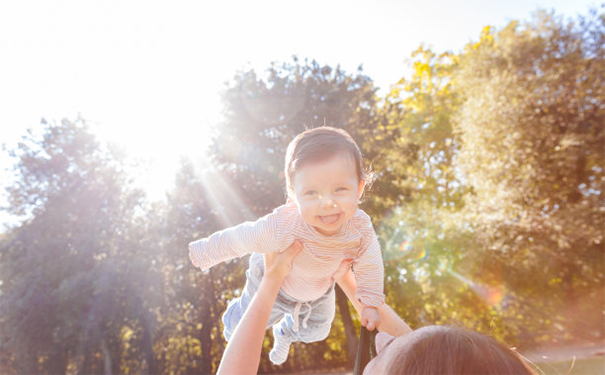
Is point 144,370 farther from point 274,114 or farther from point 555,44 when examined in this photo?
point 555,44

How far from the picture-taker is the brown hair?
101cm

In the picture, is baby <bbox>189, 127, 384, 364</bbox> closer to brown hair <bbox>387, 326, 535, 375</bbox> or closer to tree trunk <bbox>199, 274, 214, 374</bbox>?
brown hair <bbox>387, 326, 535, 375</bbox>

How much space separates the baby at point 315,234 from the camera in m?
2.29

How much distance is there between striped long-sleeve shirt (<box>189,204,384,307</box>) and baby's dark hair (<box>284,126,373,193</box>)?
0.27m

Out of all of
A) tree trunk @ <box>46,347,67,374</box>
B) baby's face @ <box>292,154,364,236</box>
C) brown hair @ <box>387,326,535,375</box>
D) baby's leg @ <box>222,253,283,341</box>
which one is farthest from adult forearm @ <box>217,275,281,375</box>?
tree trunk @ <box>46,347,67,374</box>

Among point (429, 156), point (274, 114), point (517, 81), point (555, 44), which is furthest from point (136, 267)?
point (555, 44)

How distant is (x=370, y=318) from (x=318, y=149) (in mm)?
940

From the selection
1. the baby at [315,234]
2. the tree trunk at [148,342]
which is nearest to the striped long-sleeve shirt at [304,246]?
the baby at [315,234]

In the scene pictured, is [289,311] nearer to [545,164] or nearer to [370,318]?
[370,318]

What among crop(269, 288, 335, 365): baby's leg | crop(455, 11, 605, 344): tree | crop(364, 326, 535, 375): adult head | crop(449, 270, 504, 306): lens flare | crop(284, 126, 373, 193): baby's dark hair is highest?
crop(284, 126, 373, 193): baby's dark hair

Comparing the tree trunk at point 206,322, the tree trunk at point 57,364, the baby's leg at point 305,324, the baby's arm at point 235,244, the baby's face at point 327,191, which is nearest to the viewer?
the baby's face at point 327,191

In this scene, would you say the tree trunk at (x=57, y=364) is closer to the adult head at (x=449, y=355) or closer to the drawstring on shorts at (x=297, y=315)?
the drawstring on shorts at (x=297, y=315)

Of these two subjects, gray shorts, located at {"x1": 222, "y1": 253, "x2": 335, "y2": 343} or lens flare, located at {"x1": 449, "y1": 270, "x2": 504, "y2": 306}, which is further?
lens flare, located at {"x1": 449, "y1": 270, "x2": 504, "y2": 306}

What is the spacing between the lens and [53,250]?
646 inches
